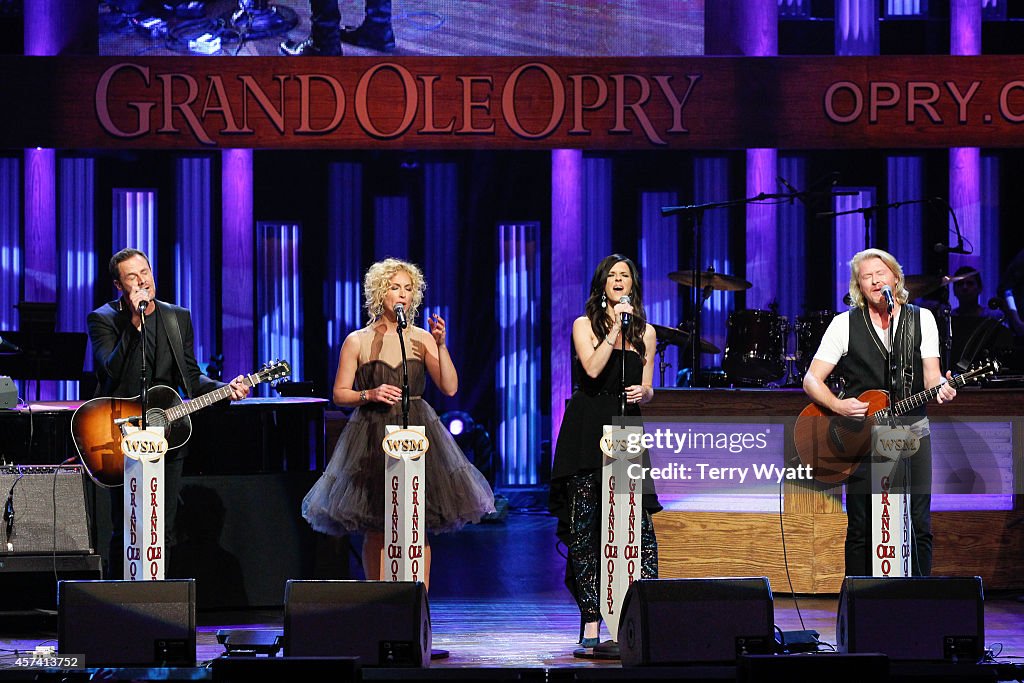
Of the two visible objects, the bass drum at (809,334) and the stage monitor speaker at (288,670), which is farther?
the bass drum at (809,334)

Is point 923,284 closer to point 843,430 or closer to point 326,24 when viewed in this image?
point 843,430

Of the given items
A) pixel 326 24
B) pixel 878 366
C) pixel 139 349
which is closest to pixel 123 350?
pixel 139 349

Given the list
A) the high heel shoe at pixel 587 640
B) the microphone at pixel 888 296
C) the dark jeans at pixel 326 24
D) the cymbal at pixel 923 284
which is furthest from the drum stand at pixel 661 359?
the microphone at pixel 888 296

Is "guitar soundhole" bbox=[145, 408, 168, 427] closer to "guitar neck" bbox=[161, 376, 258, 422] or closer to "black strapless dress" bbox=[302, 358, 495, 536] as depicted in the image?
"guitar neck" bbox=[161, 376, 258, 422]

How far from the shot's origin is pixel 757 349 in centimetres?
895

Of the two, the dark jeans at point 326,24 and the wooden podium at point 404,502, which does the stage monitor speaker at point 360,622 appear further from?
the dark jeans at point 326,24

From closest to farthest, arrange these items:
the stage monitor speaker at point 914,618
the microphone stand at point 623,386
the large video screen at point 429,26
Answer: the stage monitor speaker at point 914,618 → the microphone stand at point 623,386 → the large video screen at point 429,26

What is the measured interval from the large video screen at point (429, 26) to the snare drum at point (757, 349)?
7.55 feet

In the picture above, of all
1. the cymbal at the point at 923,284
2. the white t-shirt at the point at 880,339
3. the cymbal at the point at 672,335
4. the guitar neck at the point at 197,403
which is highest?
the cymbal at the point at 923,284

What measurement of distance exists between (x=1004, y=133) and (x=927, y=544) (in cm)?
297

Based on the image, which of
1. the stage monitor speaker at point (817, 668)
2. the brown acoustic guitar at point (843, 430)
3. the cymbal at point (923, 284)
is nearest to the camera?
the stage monitor speaker at point (817, 668)

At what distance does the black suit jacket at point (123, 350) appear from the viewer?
520 centimetres

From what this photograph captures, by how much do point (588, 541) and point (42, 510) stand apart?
242 cm

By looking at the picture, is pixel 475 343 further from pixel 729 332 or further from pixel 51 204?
pixel 51 204
